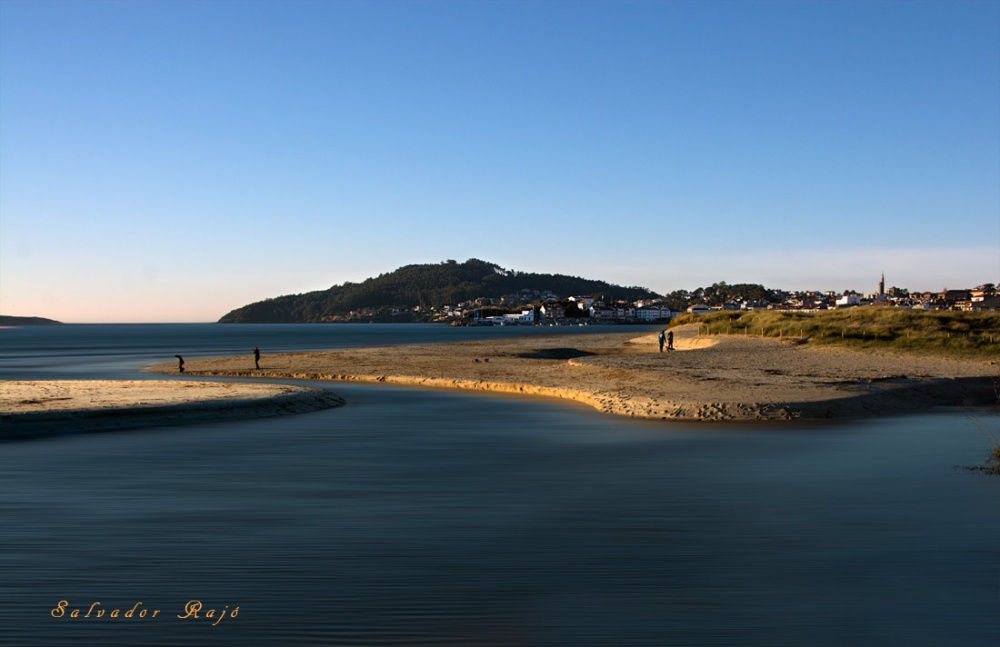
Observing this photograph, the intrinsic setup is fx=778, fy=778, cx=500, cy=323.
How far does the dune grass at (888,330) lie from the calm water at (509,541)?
1088 inches

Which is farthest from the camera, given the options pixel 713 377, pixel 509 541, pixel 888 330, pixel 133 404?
pixel 888 330

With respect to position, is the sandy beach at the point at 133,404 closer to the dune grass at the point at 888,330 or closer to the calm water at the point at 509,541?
the calm water at the point at 509,541

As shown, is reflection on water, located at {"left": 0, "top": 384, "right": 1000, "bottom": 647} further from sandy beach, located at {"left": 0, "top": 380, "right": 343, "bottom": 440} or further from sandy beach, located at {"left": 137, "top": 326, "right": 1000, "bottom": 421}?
sandy beach, located at {"left": 137, "top": 326, "right": 1000, "bottom": 421}

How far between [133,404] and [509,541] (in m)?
20.8

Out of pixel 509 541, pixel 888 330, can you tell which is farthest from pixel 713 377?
pixel 509 541

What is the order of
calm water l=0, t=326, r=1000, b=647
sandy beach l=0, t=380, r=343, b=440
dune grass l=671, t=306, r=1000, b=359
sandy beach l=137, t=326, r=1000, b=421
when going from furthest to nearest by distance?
1. dune grass l=671, t=306, r=1000, b=359
2. sandy beach l=137, t=326, r=1000, b=421
3. sandy beach l=0, t=380, r=343, b=440
4. calm water l=0, t=326, r=1000, b=647

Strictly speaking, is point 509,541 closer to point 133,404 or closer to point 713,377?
point 133,404

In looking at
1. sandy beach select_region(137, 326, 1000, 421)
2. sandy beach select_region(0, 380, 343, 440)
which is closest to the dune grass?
sandy beach select_region(137, 326, 1000, 421)

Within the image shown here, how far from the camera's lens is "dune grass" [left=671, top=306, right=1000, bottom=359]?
48062 mm

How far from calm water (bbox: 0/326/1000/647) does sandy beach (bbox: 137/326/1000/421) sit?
18.3 ft

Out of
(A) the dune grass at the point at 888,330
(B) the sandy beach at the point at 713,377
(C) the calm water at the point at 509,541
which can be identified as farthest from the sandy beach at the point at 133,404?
(A) the dune grass at the point at 888,330

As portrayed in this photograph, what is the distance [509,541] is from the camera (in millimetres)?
12695

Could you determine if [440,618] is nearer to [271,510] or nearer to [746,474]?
[271,510]

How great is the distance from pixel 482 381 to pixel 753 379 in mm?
14539
